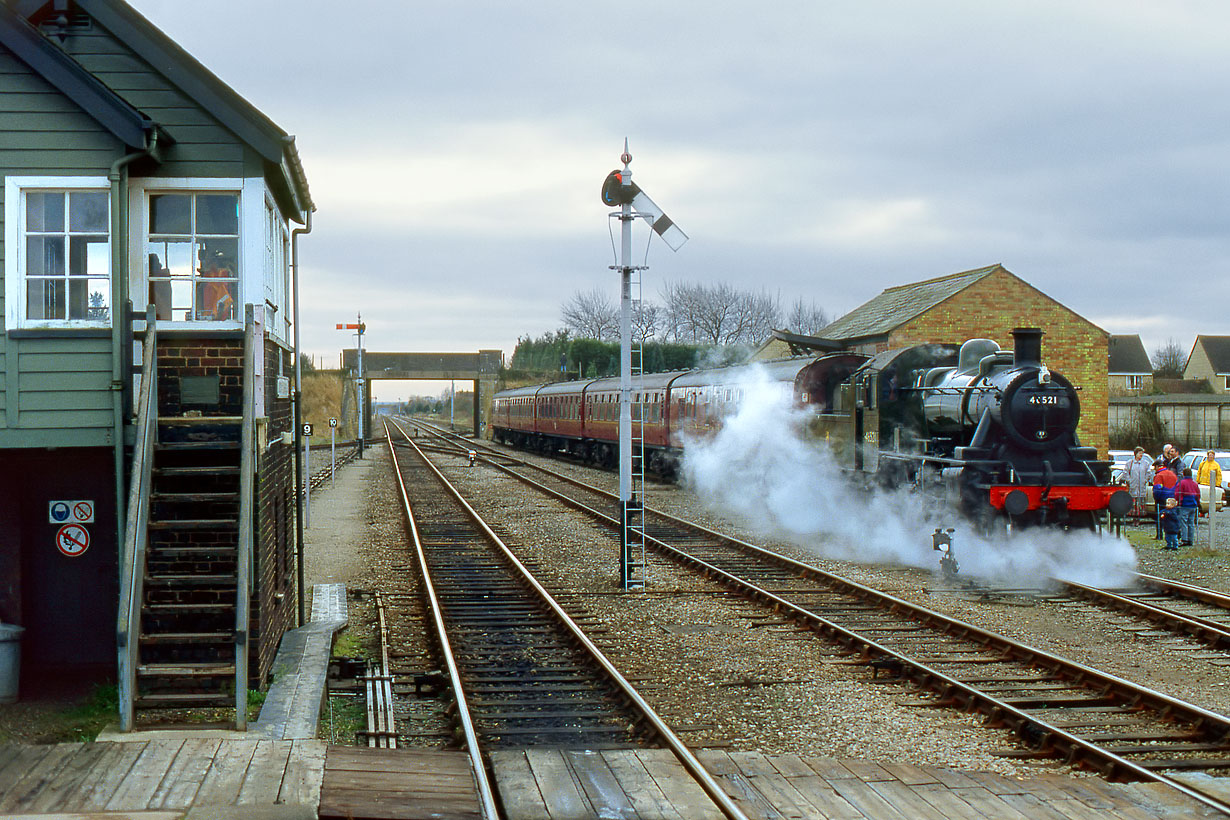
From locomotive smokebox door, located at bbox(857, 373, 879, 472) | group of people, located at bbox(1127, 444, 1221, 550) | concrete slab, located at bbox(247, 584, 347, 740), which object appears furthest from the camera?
group of people, located at bbox(1127, 444, 1221, 550)

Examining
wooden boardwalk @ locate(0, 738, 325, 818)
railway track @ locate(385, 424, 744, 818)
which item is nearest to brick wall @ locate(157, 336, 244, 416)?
wooden boardwalk @ locate(0, 738, 325, 818)

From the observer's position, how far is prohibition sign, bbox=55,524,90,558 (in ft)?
29.7

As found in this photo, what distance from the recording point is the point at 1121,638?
402 inches

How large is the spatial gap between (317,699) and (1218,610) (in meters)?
9.10

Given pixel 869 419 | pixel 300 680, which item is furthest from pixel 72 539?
pixel 869 419

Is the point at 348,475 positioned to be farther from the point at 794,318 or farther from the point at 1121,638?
the point at 794,318

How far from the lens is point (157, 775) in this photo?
5859mm

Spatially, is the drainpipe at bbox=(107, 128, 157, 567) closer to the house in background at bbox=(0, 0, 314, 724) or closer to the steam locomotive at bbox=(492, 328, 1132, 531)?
the house in background at bbox=(0, 0, 314, 724)

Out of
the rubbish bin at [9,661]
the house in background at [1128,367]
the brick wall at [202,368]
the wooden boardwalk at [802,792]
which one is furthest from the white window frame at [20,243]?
the house in background at [1128,367]

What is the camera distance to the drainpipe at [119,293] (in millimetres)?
7629

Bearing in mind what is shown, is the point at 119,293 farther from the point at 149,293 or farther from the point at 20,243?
A: the point at 20,243

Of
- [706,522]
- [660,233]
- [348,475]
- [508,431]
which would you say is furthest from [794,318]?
[660,233]

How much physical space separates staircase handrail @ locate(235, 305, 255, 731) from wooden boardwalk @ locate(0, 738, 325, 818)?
0.36m

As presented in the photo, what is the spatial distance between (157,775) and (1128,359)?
264 ft
